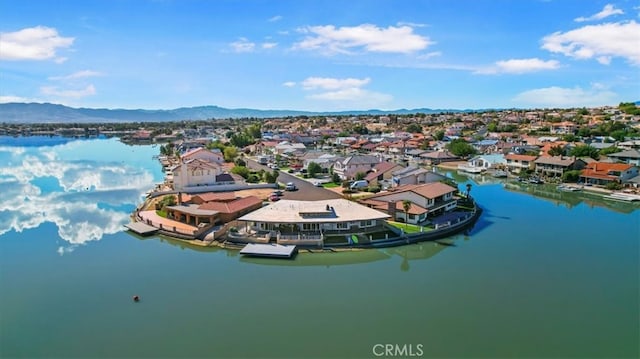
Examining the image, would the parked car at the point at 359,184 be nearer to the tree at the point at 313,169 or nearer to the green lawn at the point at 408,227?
the tree at the point at 313,169

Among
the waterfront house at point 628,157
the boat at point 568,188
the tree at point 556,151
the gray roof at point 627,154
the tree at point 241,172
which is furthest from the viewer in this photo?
the tree at point 556,151

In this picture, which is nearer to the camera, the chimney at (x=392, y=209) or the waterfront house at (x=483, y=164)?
the chimney at (x=392, y=209)

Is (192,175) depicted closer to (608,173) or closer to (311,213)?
(311,213)

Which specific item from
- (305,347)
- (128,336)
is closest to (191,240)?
(128,336)

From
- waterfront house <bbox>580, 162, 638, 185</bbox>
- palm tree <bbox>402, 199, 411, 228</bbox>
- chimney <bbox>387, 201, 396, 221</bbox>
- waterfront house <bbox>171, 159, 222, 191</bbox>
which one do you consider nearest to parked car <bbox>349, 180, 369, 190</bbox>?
chimney <bbox>387, 201, 396, 221</bbox>

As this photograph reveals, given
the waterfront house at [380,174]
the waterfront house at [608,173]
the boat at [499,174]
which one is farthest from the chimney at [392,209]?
the boat at [499,174]

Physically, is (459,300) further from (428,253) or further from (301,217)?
(301,217)
